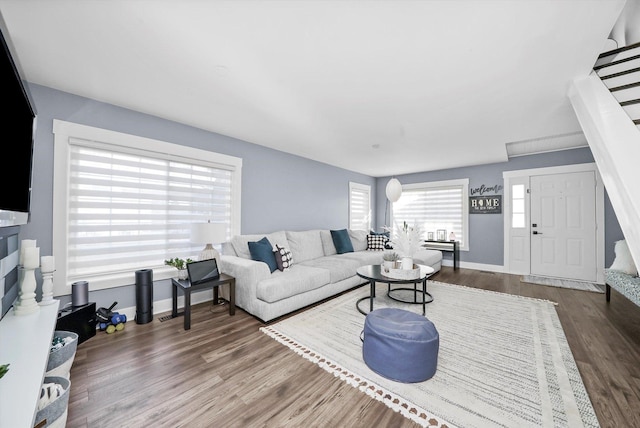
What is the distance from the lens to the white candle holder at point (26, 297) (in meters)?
1.75

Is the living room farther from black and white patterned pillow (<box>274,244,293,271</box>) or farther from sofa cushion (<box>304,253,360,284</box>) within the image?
sofa cushion (<box>304,253,360,284</box>)

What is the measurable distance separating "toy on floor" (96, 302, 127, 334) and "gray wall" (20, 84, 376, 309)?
0.17 metres

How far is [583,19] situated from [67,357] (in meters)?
3.97

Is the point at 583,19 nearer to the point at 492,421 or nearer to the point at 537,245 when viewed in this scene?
the point at 492,421

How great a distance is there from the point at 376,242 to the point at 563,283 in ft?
10.6

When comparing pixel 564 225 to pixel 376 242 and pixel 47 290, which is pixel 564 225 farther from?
pixel 47 290

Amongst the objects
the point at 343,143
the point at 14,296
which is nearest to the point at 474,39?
the point at 343,143

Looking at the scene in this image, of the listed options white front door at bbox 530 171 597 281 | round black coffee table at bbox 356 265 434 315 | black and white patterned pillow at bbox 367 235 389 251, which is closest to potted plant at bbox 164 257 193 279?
round black coffee table at bbox 356 265 434 315

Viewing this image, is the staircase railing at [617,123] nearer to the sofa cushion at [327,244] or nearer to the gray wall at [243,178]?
the sofa cushion at [327,244]

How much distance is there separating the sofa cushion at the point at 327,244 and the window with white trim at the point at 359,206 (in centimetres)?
151

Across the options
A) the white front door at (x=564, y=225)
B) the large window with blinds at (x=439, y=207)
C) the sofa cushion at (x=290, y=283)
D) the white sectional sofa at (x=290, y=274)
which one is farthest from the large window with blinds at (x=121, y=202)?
the white front door at (x=564, y=225)

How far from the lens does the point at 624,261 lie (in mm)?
3172

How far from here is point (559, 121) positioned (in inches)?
127

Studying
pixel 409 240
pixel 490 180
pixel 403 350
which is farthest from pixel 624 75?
pixel 490 180
